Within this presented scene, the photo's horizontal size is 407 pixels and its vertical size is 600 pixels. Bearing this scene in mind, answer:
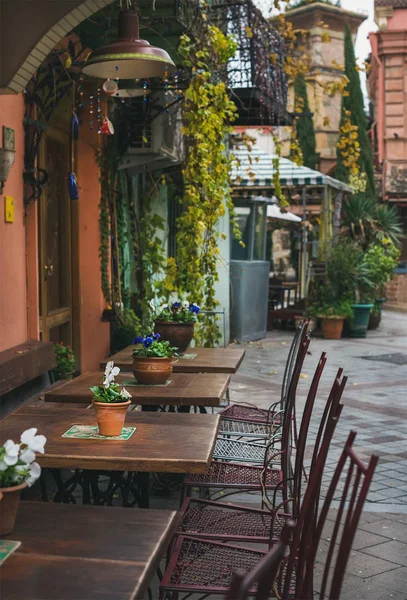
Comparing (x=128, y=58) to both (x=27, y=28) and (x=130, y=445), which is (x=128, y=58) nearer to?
(x=27, y=28)

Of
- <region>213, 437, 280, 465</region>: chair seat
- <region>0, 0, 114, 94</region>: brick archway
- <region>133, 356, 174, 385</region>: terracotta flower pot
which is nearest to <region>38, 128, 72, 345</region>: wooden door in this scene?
<region>0, 0, 114, 94</region>: brick archway

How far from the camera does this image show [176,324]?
5934 millimetres

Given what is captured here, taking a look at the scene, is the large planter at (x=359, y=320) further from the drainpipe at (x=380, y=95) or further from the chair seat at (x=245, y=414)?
the drainpipe at (x=380, y=95)

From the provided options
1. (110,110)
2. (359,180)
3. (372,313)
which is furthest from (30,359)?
(359,180)

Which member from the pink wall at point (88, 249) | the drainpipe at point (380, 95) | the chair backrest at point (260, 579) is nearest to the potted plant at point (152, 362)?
the chair backrest at point (260, 579)

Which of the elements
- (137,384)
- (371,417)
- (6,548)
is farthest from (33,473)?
(371,417)

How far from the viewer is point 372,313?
16047 millimetres

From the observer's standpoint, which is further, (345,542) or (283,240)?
(283,240)

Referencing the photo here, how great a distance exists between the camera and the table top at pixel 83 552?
200 centimetres

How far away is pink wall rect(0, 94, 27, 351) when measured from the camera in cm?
562

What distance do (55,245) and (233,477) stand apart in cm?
414

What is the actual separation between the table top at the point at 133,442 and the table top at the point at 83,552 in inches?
18.4

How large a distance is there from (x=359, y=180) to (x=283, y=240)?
12131mm

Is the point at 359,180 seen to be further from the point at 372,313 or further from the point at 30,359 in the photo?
the point at 30,359
